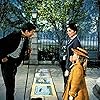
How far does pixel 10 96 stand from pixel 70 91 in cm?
214

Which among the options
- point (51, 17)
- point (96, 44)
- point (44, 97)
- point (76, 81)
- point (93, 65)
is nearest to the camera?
point (76, 81)

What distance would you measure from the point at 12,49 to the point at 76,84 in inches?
78.2

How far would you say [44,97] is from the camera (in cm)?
919

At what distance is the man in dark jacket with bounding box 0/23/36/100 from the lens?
7.71m

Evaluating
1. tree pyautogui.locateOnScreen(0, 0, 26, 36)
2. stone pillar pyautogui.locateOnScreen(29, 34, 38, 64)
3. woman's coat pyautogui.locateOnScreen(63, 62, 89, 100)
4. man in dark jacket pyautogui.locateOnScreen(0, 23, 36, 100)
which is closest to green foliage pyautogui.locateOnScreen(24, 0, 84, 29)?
stone pillar pyautogui.locateOnScreen(29, 34, 38, 64)

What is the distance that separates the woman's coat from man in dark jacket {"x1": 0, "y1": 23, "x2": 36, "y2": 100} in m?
1.69

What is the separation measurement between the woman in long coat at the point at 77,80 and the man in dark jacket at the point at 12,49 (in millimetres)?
1455

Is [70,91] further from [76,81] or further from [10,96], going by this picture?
[10,96]

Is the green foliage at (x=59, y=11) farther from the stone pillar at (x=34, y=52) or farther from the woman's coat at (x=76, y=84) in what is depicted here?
the woman's coat at (x=76, y=84)

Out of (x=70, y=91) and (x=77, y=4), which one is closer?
(x=70, y=91)

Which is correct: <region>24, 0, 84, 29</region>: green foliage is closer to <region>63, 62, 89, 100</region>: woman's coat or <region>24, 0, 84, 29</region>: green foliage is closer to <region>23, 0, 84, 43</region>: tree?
<region>23, 0, 84, 43</region>: tree

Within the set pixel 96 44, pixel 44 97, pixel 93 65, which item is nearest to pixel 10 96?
pixel 44 97

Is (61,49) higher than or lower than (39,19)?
lower

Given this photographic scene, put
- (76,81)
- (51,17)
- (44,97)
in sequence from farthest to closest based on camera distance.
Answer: (51,17)
(44,97)
(76,81)
